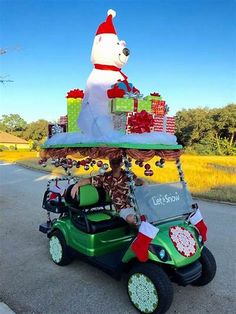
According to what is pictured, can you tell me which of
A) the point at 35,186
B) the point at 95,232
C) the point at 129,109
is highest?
the point at 129,109

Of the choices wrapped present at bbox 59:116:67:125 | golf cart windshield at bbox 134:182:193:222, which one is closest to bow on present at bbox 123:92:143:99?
golf cart windshield at bbox 134:182:193:222

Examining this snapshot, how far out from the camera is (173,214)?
4102mm

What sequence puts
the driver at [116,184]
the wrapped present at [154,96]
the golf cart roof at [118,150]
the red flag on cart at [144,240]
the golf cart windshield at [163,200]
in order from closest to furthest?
the red flag on cart at [144,240]
the golf cart roof at [118,150]
the golf cart windshield at [163,200]
the wrapped present at [154,96]
the driver at [116,184]

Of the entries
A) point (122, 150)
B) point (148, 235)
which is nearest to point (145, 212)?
point (148, 235)

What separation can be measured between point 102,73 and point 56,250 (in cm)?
258

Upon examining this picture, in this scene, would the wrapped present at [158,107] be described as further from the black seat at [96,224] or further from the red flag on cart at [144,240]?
the black seat at [96,224]

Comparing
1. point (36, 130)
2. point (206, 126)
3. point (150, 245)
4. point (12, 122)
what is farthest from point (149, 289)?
point (12, 122)

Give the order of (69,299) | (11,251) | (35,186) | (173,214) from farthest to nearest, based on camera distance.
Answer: (35,186), (11,251), (173,214), (69,299)

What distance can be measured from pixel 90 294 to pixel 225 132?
42.5 meters

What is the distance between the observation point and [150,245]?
3.58m

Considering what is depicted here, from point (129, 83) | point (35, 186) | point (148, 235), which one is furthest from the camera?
point (35, 186)

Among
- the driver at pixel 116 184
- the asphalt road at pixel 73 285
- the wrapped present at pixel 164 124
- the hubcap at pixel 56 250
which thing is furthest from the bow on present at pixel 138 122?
the hubcap at pixel 56 250

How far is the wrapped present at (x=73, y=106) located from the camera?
4.79 metres

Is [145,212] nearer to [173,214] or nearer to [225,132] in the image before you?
[173,214]
